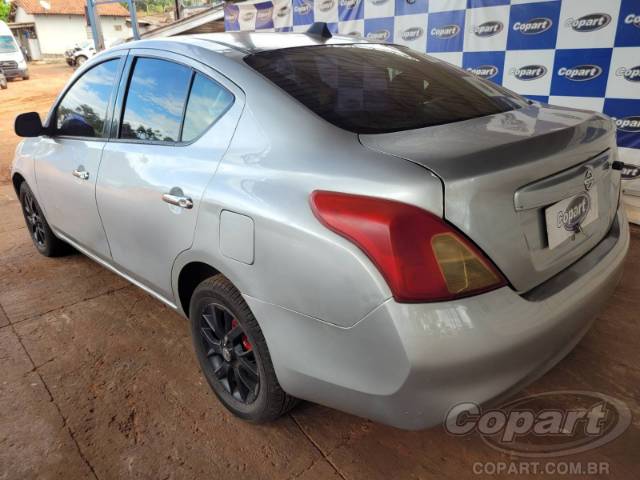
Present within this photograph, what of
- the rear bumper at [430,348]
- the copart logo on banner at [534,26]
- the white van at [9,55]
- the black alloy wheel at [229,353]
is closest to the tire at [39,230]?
the black alloy wheel at [229,353]

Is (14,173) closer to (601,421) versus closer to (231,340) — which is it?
(231,340)

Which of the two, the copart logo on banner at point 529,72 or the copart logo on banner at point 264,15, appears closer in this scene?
the copart logo on banner at point 529,72

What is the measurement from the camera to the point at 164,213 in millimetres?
1978

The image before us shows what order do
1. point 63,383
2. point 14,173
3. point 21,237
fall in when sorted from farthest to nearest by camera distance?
1. point 21,237
2. point 14,173
3. point 63,383

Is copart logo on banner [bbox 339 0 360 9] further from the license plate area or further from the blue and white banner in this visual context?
the license plate area

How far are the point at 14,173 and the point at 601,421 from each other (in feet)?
13.2

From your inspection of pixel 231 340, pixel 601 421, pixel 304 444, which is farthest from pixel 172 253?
pixel 601 421

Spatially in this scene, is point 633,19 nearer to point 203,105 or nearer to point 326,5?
point 203,105

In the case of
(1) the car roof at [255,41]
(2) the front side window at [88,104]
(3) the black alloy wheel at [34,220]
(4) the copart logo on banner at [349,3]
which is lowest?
(3) the black alloy wheel at [34,220]

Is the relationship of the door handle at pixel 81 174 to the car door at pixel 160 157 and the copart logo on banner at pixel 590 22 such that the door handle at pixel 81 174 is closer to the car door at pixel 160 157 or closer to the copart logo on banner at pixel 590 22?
the car door at pixel 160 157

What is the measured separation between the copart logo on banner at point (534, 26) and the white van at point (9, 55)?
20.9 metres

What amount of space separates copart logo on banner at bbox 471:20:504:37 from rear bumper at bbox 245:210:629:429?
12.2ft

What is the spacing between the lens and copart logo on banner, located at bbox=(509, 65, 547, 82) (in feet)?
14.4

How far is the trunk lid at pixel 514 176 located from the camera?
1.28 meters
